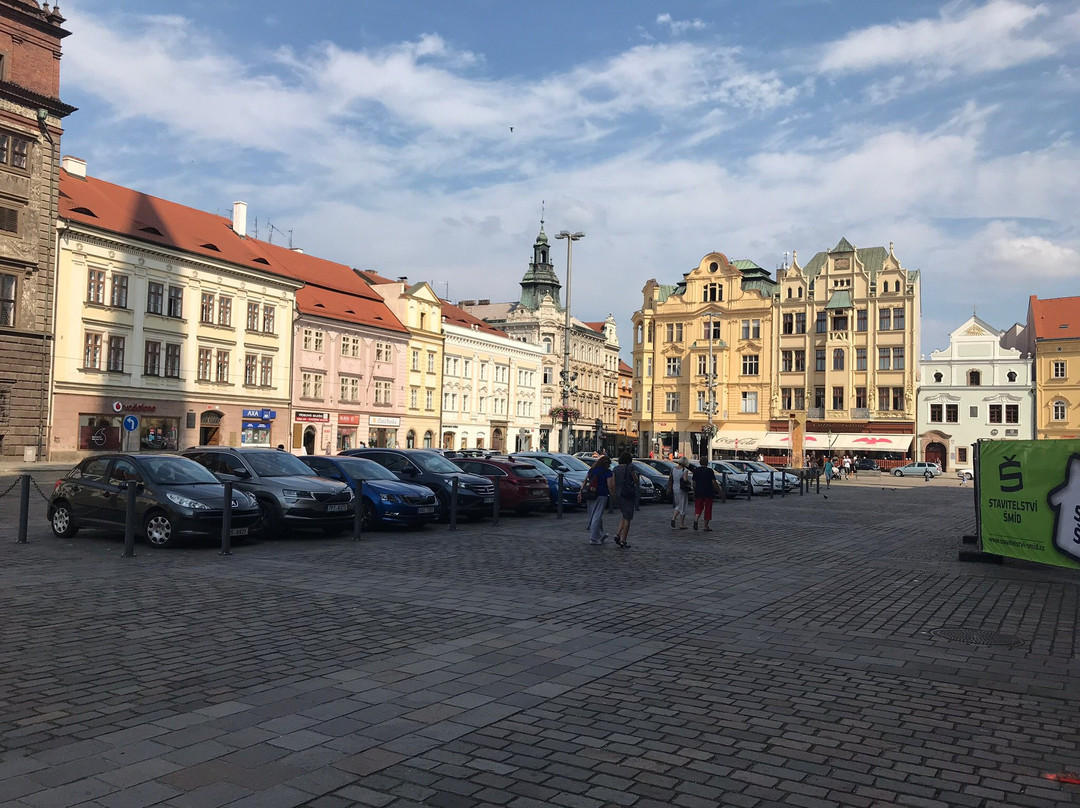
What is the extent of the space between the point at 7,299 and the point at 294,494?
1216 inches

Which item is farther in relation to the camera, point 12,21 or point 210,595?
point 12,21

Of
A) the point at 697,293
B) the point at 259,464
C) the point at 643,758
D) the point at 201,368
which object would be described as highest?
the point at 697,293

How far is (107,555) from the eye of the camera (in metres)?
13.5

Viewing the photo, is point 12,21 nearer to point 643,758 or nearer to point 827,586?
point 827,586

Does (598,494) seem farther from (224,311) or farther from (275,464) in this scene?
(224,311)

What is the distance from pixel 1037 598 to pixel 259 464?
13157 millimetres

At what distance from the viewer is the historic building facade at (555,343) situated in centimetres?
9369

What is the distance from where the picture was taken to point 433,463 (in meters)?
22.3

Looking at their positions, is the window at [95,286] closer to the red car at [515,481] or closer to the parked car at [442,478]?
the parked car at [442,478]

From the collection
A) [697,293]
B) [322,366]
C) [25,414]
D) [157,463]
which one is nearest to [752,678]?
[157,463]

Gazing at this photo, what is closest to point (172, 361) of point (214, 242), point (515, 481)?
point (214, 242)

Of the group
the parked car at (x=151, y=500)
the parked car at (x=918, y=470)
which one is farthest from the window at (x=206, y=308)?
the parked car at (x=918, y=470)

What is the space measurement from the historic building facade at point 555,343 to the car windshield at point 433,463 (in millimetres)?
66797

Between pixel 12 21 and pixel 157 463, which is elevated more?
pixel 12 21
